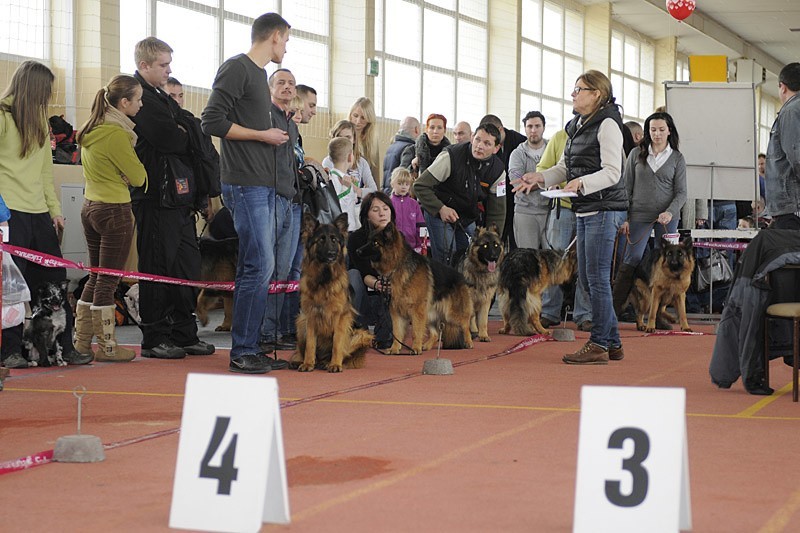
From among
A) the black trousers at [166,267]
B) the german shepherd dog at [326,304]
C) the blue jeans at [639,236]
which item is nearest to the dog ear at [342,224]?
the german shepherd dog at [326,304]

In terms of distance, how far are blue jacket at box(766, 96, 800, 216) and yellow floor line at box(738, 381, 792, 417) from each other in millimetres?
927

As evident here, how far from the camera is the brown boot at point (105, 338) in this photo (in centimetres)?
652

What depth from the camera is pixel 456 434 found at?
4.04m

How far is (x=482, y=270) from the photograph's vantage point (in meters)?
8.11

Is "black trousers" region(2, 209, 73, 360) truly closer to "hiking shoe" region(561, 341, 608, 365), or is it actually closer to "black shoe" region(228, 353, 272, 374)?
"black shoe" region(228, 353, 272, 374)

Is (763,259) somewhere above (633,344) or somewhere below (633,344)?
above

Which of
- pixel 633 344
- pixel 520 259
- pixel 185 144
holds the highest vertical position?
pixel 185 144

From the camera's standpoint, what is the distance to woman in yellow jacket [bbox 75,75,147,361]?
6.33 m

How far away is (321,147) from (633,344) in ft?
21.1

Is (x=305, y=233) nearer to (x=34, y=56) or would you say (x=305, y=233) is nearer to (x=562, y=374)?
(x=562, y=374)

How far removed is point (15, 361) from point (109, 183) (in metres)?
1.17

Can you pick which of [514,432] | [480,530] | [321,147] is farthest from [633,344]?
[321,147]

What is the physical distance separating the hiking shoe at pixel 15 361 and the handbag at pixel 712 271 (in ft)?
22.4

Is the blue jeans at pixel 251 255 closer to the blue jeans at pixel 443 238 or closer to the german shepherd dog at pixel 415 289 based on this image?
the german shepherd dog at pixel 415 289
